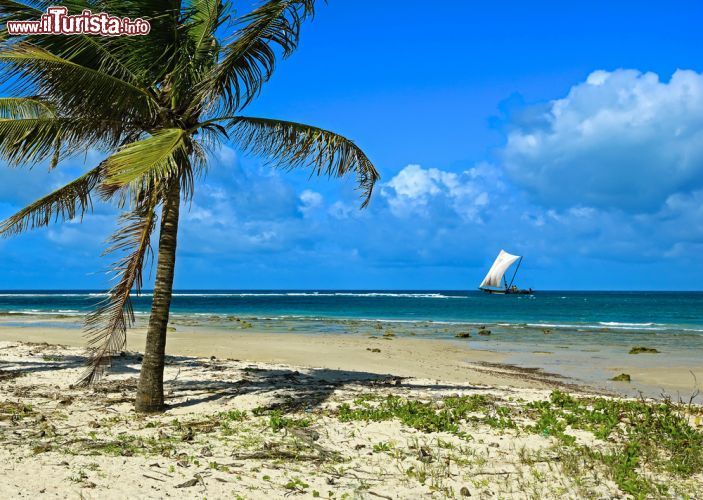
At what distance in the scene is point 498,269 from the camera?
134 m

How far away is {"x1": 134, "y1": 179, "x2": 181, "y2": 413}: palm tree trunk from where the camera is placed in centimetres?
888

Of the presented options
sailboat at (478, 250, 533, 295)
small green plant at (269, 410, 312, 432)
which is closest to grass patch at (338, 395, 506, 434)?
small green plant at (269, 410, 312, 432)

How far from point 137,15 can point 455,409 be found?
7714mm

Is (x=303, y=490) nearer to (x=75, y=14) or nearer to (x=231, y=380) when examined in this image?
(x=231, y=380)

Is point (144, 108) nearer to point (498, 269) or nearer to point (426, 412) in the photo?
point (426, 412)

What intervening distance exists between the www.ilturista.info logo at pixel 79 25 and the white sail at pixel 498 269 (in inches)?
5002

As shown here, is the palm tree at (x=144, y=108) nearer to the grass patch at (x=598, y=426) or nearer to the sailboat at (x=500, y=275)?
the grass patch at (x=598, y=426)

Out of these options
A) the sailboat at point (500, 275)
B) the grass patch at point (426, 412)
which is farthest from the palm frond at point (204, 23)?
the sailboat at point (500, 275)

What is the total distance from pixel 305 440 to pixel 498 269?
131518 millimetres

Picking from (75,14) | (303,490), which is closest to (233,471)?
(303,490)

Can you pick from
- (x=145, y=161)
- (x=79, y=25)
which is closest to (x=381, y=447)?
(x=145, y=161)

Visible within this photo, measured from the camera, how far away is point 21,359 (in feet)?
48.7

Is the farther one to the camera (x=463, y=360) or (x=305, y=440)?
(x=463, y=360)

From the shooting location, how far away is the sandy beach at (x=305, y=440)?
19.5 ft
